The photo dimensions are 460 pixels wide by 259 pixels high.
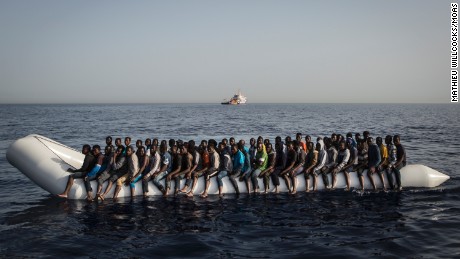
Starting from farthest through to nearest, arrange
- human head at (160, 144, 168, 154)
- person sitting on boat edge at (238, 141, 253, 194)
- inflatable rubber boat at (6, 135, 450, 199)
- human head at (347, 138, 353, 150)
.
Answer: human head at (347, 138, 353, 150), person sitting on boat edge at (238, 141, 253, 194), human head at (160, 144, 168, 154), inflatable rubber boat at (6, 135, 450, 199)

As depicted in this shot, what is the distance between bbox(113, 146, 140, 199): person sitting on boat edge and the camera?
12.3m

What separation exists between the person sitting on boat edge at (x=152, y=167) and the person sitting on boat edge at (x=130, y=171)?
0.39m

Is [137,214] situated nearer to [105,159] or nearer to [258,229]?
[105,159]

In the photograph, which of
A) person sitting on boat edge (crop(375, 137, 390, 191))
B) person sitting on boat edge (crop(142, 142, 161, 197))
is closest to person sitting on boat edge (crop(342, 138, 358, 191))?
person sitting on boat edge (crop(375, 137, 390, 191))

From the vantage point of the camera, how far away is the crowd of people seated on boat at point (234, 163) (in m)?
12.5

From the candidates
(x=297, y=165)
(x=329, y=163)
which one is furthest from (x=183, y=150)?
(x=329, y=163)

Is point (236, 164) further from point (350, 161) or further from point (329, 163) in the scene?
point (350, 161)

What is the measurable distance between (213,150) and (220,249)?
4.64 metres

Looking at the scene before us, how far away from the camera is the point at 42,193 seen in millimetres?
14391

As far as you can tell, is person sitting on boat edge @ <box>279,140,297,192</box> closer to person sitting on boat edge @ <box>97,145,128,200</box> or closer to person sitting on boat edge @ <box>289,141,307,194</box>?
person sitting on boat edge @ <box>289,141,307,194</box>

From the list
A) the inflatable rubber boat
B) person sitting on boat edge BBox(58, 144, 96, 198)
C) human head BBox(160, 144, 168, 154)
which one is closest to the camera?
person sitting on boat edge BBox(58, 144, 96, 198)

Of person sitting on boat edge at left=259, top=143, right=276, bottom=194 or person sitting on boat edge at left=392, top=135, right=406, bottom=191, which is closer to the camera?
person sitting on boat edge at left=259, top=143, right=276, bottom=194

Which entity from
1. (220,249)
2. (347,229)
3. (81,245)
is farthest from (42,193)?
(347,229)

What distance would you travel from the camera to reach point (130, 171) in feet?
40.9
